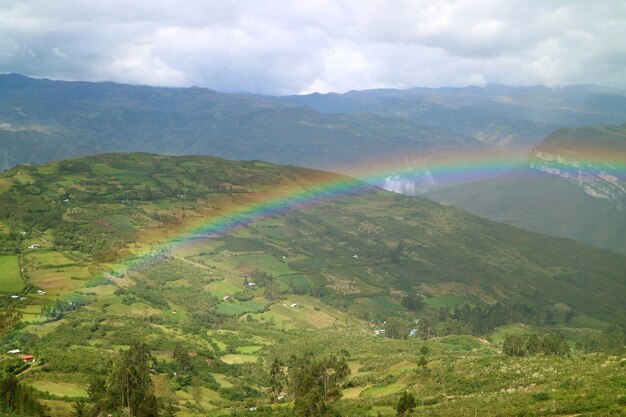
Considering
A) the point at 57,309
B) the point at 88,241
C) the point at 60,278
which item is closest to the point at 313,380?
the point at 57,309

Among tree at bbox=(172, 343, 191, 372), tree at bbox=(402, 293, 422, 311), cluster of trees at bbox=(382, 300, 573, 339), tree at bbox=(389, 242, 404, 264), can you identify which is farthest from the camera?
tree at bbox=(389, 242, 404, 264)

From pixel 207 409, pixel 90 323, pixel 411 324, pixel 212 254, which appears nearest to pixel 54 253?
pixel 90 323

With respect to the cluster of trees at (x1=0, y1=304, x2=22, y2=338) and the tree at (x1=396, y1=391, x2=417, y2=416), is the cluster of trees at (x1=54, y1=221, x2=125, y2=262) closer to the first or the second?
the cluster of trees at (x1=0, y1=304, x2=22, y2=338)

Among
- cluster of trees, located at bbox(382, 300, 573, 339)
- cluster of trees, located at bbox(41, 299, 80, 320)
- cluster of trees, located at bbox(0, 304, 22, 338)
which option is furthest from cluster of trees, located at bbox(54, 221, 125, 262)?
cluster of trees, located at bbox(382, 300, 573, 339)

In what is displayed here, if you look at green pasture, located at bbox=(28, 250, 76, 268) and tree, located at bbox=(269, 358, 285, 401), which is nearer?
tree, located at bbox=(269, 358, 285, 401)

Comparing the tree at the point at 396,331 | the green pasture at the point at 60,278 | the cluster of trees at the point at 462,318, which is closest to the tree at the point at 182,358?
the green pasture at the point at 60,278

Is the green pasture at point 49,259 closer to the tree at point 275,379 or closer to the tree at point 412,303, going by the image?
the tree at point 275,379

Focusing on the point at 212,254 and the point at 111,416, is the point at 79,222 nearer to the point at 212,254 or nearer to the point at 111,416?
the point at 212,254

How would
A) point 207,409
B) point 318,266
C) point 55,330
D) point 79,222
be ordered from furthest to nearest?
point 318,266 → point 79,222 → point 55,330 → point 207,409
